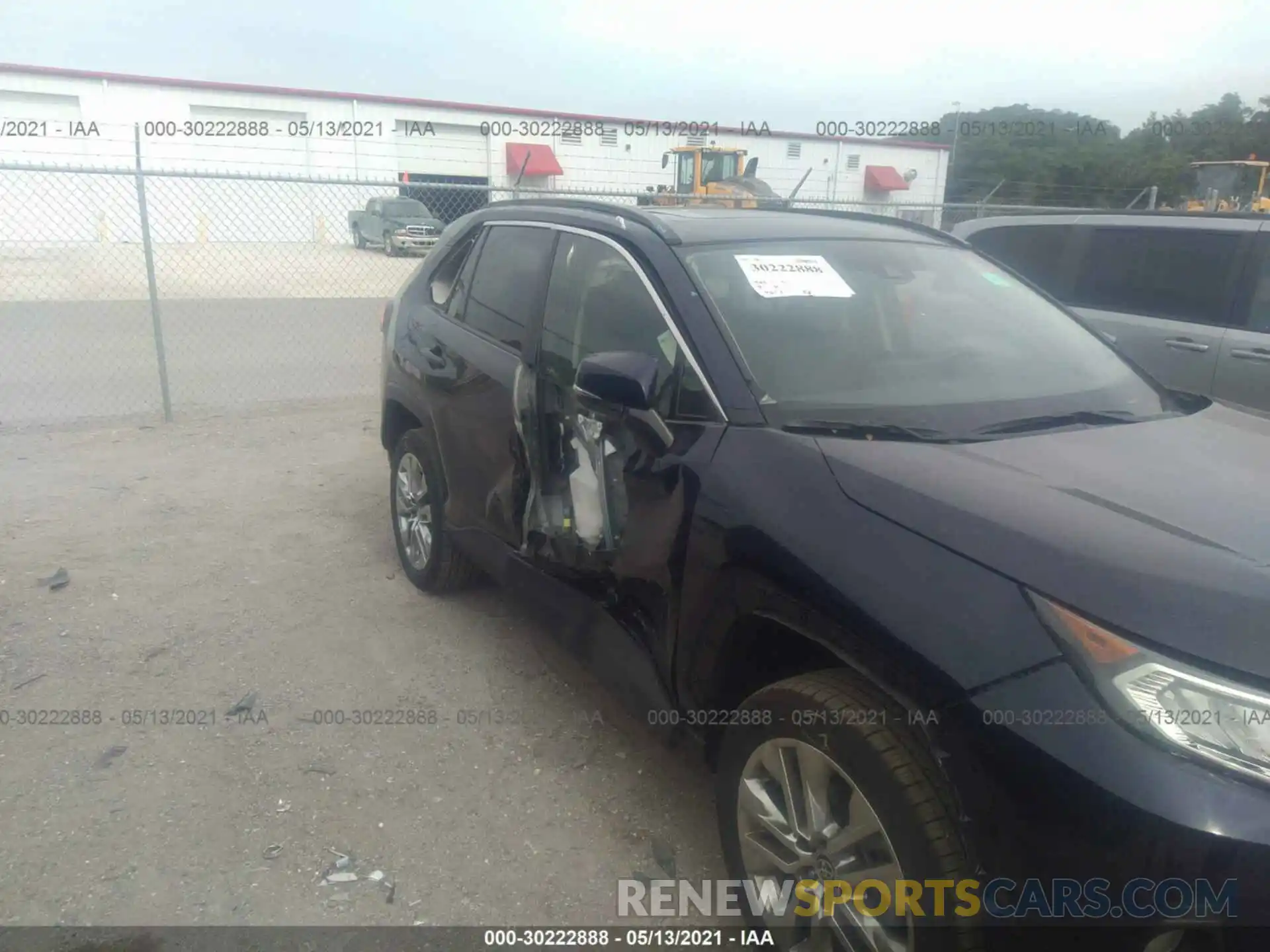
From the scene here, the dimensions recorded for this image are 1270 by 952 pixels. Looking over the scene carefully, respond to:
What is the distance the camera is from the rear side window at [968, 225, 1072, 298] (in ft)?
20.6

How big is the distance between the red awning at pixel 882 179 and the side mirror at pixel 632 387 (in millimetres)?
31172

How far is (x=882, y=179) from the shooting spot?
104 feet

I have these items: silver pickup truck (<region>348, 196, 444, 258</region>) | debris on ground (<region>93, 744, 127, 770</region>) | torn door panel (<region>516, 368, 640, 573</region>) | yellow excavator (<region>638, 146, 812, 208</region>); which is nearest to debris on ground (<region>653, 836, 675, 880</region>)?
torn door panel (<region>516, 368, 640, 573</region>)

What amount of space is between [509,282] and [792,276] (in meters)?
1.24

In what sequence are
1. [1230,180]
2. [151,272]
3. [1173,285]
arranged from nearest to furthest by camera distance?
1. [1173,285]
2. [151,272]
3. [1230,180]

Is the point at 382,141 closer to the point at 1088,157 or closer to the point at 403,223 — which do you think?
the point at 403,223

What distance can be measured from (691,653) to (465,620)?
207cm

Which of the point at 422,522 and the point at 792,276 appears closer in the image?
the point at 792,276

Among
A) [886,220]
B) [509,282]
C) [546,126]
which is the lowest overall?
[509,282]

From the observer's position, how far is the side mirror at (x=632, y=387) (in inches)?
97.7

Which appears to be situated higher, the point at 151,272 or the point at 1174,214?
the point at 1174,214

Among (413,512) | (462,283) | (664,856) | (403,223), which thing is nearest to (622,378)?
(664,856)

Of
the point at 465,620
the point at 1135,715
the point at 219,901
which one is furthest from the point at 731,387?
the point at 465,620

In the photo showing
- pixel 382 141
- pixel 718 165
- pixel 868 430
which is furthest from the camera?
pixel 382 141
